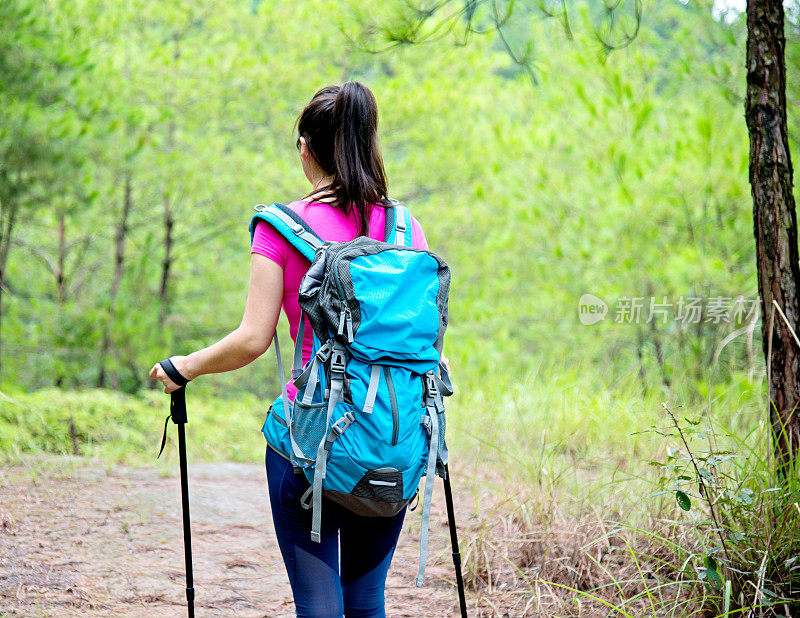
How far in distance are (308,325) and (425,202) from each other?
9.06m

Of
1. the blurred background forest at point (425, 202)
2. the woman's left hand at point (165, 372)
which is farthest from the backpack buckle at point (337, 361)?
the blurred background forest at point (425, 202)

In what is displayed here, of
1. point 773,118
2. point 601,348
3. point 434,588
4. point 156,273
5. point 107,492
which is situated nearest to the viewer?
point 773,118

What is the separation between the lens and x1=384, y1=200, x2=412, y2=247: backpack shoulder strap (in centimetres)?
161

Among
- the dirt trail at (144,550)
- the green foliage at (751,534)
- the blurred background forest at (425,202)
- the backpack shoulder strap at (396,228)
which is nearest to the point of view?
the backpack shoulder strap at (396,228)

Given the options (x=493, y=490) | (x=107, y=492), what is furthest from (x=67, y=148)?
(x=493, y=490)

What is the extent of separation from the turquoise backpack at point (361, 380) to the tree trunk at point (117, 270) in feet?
20.5

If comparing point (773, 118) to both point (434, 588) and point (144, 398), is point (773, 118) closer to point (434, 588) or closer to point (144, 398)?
point (434, 588)

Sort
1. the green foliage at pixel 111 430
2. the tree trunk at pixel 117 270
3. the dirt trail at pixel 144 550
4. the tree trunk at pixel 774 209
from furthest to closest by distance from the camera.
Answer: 1. the tree trunk at pixel 117 270
2. the green foliage at pixel 111 430
3. the dirt trail at pixel 144 550
4. the tree trunk at pixel 774 209

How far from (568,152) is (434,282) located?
577cm

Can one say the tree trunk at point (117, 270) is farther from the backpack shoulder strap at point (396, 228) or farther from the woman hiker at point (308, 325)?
the backpack shoulder strap at point (396, 228)

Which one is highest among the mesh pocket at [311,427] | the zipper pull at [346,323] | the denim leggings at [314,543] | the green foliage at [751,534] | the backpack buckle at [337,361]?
the zipper pull at [346,323]

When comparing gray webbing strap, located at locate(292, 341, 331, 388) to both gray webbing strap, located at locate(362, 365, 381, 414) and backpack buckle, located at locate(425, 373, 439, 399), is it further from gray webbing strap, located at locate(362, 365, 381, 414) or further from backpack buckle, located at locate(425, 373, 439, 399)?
backpack buckle, located at locate(425, 373, 439, 399)

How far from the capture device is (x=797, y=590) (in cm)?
194

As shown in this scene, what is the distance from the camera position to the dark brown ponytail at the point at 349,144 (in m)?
1.54
